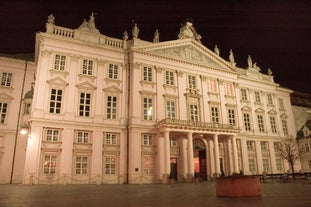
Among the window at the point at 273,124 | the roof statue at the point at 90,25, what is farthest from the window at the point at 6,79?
the window at the point at 273,124

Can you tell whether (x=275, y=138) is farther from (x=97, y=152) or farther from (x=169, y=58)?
(x=97, y=152)

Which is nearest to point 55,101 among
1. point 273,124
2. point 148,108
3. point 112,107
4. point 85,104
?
point 85,104

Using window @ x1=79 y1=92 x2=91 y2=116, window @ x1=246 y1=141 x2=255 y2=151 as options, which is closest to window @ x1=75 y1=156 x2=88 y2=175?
window @ x1=79 y1=92 x2=91 y2=116

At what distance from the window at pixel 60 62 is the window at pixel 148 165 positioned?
1430 centimetres

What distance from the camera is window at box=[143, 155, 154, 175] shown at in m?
29.2

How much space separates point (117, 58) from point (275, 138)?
28817 millimetres

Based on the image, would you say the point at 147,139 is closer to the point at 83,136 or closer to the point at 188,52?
the point at 83,136

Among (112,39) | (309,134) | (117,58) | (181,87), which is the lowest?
(309,134)

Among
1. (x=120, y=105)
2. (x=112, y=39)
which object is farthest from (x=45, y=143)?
(x=112, y=39)

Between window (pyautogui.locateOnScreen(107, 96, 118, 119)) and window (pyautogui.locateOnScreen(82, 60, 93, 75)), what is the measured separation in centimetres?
389

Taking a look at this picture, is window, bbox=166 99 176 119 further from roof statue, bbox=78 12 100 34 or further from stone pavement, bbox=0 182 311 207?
stone pavement, bbox=0 182 311 207

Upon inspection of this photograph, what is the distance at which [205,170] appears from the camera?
109 ft

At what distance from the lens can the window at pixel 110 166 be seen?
27.8 metres

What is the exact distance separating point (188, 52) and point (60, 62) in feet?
59.7
